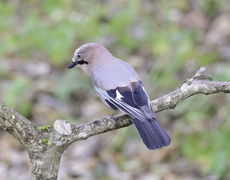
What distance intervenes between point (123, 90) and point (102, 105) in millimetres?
2738

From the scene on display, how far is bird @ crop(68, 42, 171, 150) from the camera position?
95.4 inches

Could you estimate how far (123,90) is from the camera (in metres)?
2.65

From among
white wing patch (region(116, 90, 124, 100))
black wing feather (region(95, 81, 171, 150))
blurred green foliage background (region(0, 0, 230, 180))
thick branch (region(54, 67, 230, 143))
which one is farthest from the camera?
blurred green foliage background (region(0, 0, 230, 180))

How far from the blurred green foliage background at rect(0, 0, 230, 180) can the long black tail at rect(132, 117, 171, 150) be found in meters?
1.27

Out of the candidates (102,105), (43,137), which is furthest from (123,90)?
(102,105)

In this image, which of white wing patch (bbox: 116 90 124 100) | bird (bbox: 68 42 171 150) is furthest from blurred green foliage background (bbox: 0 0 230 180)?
white wing patch (bbox: 116 90 124 100)

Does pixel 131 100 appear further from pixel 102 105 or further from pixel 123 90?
pixel 102 105

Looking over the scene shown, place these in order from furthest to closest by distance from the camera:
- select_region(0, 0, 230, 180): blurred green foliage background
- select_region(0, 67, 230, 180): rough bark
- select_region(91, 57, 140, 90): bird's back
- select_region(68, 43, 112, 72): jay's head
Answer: select_region(0, 0, 230, 180): blurred green foliage background → select_region(68, 43, 112, 72): jay's head → select_region(91, 57, 140, 90): bird's back → select_region(0, 67, 230, 180): rough bark

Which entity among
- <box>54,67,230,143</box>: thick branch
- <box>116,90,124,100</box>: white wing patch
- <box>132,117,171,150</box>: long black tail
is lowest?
<box>132,117,171,150</box>: long black tail

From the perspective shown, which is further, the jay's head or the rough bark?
the jay's head

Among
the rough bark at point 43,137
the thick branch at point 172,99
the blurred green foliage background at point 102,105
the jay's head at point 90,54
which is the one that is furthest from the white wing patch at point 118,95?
the blurred green foliage background at point 102,105

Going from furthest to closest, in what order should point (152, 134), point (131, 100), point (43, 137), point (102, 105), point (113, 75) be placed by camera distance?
point (102, 105), point (113, 75), point (131, 100), point (152, 134), point (43, 137)

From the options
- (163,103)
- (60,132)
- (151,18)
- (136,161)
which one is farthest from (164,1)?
(60,132)

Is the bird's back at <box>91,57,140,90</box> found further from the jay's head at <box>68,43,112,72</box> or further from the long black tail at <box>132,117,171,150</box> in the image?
the long black tail at <box>132,117,171,150</box>
